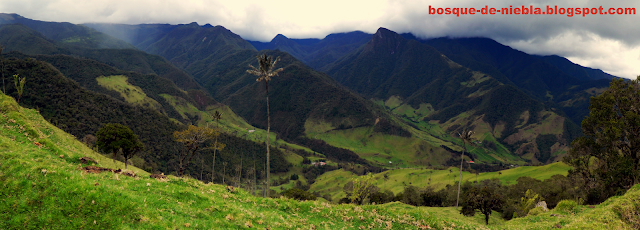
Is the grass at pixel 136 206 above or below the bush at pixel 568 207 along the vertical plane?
above

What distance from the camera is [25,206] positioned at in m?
12.4

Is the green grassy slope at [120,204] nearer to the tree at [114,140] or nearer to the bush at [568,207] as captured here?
the bush at [568,207]

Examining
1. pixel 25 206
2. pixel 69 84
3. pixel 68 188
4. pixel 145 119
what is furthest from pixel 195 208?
pixel 145 119

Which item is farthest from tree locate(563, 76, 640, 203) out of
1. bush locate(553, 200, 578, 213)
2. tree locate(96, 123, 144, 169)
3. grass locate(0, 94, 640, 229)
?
tree locate(96, 123, 144, 169)

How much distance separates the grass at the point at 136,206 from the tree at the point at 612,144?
707 inches

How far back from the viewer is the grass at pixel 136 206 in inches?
499

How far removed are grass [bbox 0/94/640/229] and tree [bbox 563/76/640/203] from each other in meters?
18.0

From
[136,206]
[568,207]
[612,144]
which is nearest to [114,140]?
[136,206]

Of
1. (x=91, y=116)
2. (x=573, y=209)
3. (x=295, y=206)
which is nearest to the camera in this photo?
(x=295, y=206)

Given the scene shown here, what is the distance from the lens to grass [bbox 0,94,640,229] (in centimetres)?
1268

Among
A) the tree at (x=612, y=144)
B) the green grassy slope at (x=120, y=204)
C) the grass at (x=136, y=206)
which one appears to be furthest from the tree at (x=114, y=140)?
the tree at (x=612, y=144)

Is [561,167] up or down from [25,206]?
down

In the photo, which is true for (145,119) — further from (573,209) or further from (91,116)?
(573,209)

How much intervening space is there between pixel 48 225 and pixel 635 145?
61.7 meters
